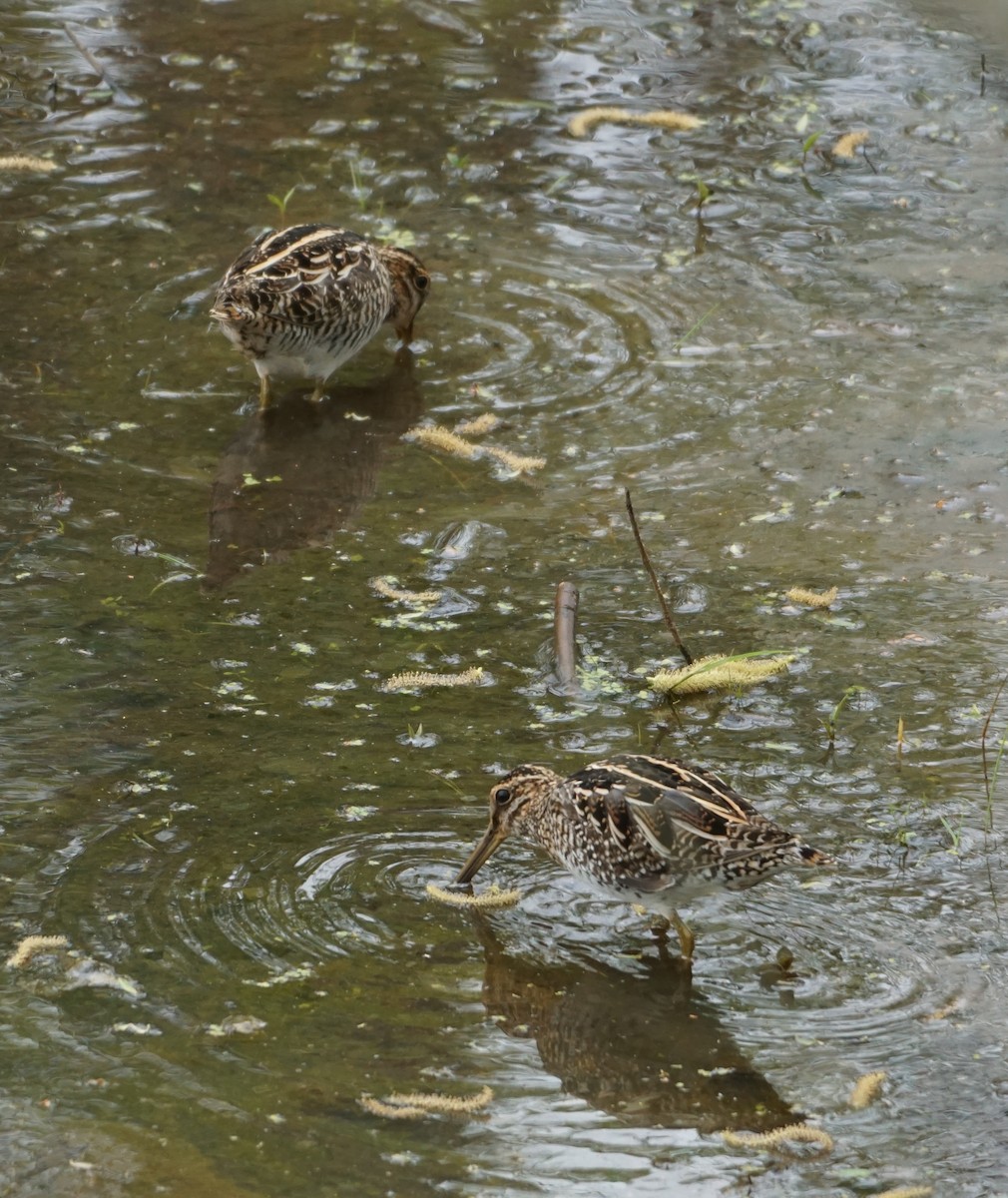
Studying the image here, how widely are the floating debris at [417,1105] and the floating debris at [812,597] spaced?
144 inches

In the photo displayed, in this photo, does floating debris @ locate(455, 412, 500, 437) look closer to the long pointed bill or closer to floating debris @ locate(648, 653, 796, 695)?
floating debris @ locate(648, 653, 796, 695)

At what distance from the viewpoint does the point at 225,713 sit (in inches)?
291

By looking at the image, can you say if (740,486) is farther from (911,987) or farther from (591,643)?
(911,987)

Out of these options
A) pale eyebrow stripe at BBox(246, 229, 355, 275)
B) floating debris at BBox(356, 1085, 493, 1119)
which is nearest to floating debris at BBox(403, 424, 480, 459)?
pale eyebrow stripe at BBox(246, 229, 355, 275)

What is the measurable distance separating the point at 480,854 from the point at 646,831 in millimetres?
740

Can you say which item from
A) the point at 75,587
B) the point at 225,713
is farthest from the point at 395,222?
the point at 225,713

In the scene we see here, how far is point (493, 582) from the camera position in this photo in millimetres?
8508

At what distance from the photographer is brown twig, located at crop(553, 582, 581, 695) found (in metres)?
7.64

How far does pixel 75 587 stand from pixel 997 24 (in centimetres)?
1030

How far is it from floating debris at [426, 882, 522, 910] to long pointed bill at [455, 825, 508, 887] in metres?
0.08

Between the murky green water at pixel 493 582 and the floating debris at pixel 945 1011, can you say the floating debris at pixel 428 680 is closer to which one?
the murky green water at pixel 493 582

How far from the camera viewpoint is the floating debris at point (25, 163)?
12148 millimetres

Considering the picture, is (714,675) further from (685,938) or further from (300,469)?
(300,469)

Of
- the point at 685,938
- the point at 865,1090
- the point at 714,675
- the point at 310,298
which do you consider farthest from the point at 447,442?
the point at 865,1090
